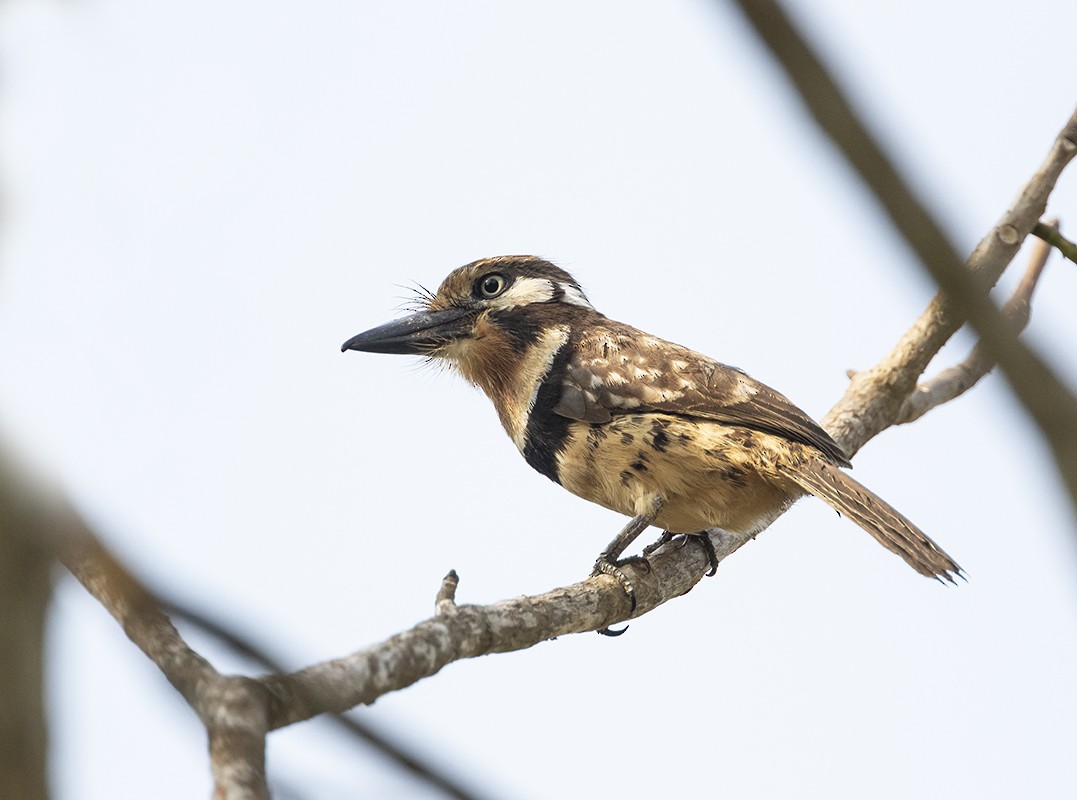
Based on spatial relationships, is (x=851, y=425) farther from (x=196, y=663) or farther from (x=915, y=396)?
(x=196, y=663)

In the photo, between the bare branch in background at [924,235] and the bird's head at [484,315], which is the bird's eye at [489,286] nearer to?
the bird's head at [484,315]

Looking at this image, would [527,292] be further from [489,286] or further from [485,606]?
[485,606]

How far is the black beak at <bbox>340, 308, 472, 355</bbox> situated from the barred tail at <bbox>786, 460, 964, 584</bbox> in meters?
1.80

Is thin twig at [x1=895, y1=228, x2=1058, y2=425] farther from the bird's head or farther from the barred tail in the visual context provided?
the bird's head

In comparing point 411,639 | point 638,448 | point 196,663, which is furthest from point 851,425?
point 196,663

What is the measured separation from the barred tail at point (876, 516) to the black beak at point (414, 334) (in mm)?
1797

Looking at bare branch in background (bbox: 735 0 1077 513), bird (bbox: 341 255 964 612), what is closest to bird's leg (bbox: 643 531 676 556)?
bird (bbox: 341 255 964 612)

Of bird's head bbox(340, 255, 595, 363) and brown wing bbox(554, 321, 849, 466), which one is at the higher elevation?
bird's head bbox(340, 255, 595, 363)

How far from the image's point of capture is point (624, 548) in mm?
4184

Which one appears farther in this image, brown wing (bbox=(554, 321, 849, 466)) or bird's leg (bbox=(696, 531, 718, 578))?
bird's leg (bbox=(696, 531, 718, 578))

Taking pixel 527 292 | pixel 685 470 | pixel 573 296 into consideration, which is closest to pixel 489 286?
pixel 527 292

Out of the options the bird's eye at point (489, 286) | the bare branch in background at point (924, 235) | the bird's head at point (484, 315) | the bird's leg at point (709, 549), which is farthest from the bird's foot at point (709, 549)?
the bare branch in background at point (924, 235)

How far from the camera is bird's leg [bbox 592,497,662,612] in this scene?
12.9 feet

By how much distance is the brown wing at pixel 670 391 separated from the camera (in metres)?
4.34
